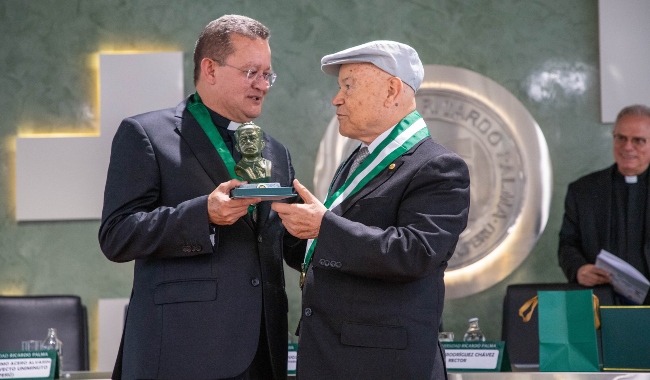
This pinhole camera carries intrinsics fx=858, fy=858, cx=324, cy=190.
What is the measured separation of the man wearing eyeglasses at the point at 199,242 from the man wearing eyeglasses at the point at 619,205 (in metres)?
2.41

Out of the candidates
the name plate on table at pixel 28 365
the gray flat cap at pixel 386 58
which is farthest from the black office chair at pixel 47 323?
the gray flat cap at pixel 386 58

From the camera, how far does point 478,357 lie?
9.43ft

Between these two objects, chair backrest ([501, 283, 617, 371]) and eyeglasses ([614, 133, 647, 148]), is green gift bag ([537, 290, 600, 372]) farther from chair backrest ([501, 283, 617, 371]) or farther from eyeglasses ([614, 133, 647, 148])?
eyeglasses ([614, 133, 647, 148])

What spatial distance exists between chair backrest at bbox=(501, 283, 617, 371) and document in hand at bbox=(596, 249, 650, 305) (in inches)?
4.0

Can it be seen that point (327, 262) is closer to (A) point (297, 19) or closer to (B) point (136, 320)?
(B) point (136, 320)

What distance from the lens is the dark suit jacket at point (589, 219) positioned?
4.41 metres

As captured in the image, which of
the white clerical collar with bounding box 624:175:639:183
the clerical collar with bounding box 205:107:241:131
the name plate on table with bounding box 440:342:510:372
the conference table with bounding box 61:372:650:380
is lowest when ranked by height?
the conference table with bounding box 61:372:650:380

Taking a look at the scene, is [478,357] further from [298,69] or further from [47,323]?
[298,69]

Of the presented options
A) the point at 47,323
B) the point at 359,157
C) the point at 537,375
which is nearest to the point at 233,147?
the point at 359,157

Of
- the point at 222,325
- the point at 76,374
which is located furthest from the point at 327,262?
the point at 76,374

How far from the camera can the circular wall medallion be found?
191 inches

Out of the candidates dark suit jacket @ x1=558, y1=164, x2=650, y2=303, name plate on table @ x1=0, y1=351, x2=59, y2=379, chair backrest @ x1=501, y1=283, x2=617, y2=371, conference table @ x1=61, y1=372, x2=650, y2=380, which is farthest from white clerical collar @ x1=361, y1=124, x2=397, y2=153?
dark suit jacket @ x1=558, y1=164, x2=650, y2=303

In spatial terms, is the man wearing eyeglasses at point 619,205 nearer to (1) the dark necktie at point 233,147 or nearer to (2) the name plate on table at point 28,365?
(1) the dark necktie at point 233,147

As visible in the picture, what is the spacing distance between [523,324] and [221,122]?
1.93 m
